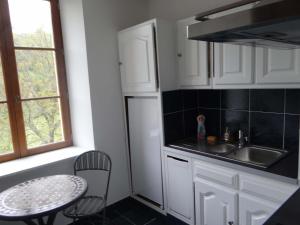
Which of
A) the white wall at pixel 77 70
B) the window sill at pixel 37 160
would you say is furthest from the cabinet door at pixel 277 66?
the window sill at pixel 37 160

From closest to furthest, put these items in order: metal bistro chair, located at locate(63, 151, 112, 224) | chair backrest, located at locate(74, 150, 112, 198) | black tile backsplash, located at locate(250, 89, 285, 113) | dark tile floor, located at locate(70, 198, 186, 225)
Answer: black tile backsplash, located at locate(250, 89, 285, 113) < metal bistro chair, located at locate(63, 151, 112, 224) < chair backrest, located at locate(74, 150, 112, 198) < dark tile floor, located at locate(70, 198, 186, 225)

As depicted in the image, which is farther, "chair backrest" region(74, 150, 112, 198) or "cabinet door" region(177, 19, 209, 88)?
"chair backrest" region(74, 150, 112, 198)

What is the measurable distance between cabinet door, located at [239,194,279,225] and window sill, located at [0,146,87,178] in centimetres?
161

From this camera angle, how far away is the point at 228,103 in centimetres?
238

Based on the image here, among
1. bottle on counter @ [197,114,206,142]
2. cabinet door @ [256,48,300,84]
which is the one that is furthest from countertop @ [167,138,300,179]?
cabinet door @ [256,48,300,84]

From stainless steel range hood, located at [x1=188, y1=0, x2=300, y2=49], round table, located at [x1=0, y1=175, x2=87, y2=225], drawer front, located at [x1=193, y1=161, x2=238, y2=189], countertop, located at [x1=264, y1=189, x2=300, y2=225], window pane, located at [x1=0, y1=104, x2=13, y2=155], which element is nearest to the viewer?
stainless steel range hood, located at [x1=188, y1=0, x2=300, y2=49]

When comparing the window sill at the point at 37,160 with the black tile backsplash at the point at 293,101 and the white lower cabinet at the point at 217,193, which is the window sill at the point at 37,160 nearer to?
the white lower cabinet at the point at 217,193

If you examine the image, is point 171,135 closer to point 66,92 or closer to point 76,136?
point 76,136

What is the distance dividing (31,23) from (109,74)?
0.91m

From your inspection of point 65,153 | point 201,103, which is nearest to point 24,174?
point 65,153

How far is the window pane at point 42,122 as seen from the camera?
2402mm

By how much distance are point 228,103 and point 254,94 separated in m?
0.28

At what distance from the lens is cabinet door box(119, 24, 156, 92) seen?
225cm

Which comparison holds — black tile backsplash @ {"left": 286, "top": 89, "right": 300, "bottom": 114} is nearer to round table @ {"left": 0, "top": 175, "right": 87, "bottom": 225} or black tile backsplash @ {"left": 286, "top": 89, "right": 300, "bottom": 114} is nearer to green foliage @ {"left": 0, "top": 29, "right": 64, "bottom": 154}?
round table @ {"left": 0, "top": 175, "right": 87, "bottom": 225}
